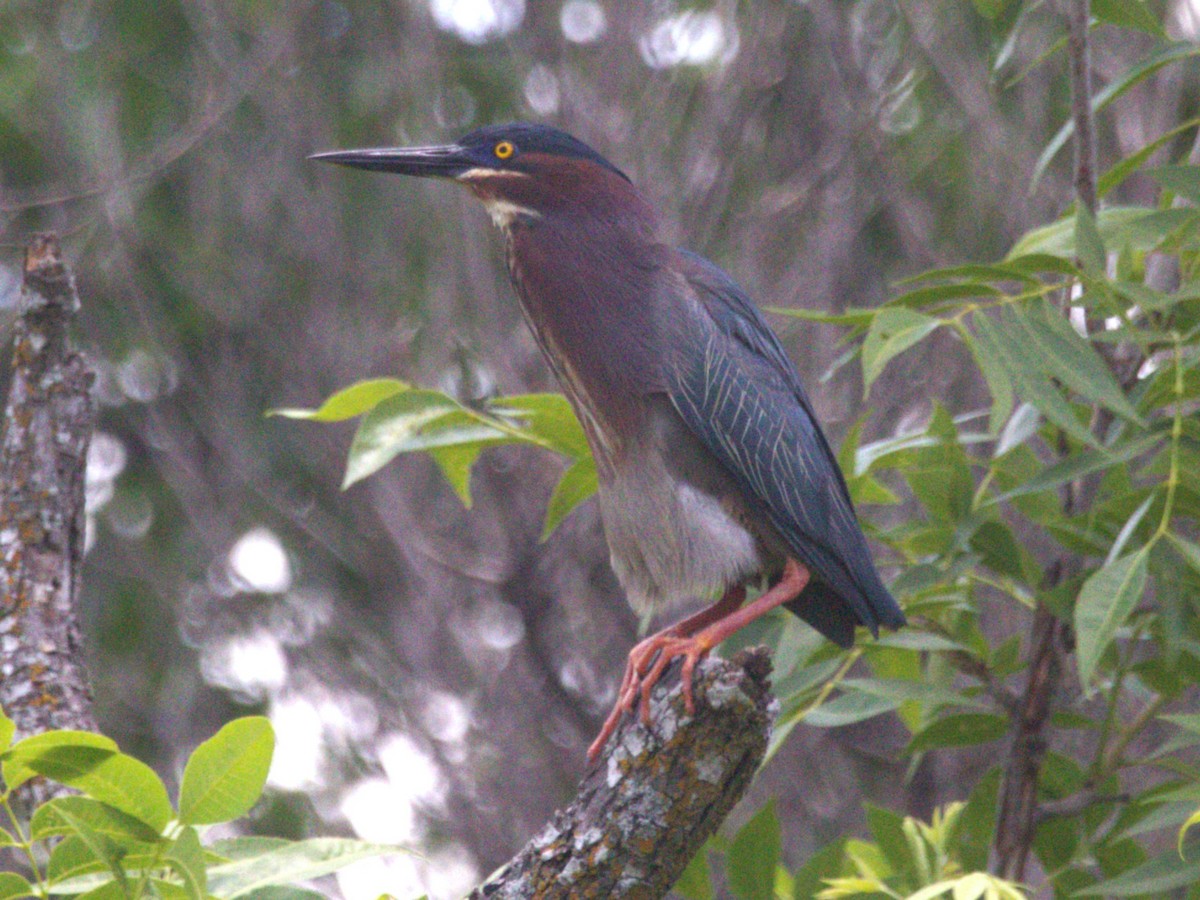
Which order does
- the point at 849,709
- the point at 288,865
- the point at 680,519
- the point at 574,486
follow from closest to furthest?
the point at 288,865, the point at 849,709, the point at 680,519, the point at 574,486

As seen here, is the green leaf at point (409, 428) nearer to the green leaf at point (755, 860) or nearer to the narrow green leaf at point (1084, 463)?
the green leaf at point (755, 860)

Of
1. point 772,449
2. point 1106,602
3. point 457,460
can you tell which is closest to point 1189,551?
point 1106,602

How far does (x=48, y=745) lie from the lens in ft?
6.37

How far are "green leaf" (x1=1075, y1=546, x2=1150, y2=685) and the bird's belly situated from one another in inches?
32.0

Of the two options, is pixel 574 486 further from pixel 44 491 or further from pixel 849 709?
pixel 44 491

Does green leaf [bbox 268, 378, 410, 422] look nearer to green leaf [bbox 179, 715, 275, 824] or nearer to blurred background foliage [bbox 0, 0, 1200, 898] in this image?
green leaf [bbox 179, 715, 275, 824]

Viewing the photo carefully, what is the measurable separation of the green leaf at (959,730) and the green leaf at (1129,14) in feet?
4.80

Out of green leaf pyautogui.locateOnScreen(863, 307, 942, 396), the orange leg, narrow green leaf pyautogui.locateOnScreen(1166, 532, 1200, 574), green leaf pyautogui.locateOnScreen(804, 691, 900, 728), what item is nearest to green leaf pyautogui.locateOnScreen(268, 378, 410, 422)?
the orange leg

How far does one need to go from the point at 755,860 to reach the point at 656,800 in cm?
79

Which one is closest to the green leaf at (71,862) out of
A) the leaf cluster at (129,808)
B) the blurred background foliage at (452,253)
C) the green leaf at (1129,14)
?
the leaf cluster at (129,808)

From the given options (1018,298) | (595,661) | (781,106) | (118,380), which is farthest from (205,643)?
(1018,298)

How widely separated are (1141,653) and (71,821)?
3961 mm

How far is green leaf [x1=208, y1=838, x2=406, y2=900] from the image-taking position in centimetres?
206

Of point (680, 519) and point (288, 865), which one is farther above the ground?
point (680, 519)
